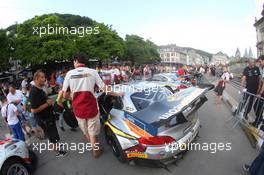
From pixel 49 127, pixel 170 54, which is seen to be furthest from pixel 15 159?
pixel 170 54

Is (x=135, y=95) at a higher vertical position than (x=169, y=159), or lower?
higher

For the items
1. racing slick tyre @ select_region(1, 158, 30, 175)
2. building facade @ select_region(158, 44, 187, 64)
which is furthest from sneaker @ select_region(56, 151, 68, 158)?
building facade @ select_region(158, 44, 187, 64)

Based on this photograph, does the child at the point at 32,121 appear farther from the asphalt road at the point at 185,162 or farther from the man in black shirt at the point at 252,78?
the man in black shirt at the point at 252,78

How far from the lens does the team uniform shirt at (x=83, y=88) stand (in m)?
3.96

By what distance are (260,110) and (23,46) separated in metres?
28.7

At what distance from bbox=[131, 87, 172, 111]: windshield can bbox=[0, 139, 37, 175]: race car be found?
230 centimetres

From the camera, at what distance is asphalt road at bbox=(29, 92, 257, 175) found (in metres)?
3.87

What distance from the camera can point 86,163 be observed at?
14.5 ft

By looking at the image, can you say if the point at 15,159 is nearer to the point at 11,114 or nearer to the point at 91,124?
the point at 91,124

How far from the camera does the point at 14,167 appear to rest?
3641 millimetres

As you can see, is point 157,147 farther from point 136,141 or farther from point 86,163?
point 86,163

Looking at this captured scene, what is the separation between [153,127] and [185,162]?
4.72 feet

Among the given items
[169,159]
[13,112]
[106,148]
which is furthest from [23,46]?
[169,159]

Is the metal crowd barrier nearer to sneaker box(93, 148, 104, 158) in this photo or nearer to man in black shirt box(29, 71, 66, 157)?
sneaker box(93, 148, 104, 158)
